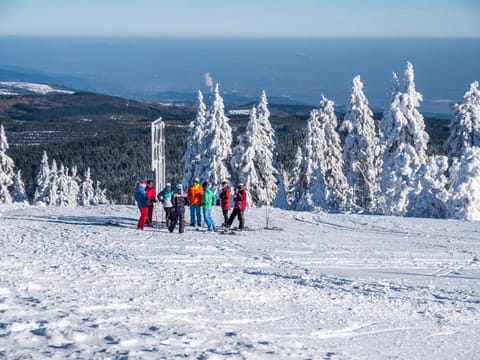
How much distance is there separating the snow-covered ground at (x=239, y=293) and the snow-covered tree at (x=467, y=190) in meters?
6.96

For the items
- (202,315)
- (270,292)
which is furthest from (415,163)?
(202,315)

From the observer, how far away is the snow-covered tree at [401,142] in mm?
34812

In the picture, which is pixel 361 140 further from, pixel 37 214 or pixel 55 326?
pixel 55 326

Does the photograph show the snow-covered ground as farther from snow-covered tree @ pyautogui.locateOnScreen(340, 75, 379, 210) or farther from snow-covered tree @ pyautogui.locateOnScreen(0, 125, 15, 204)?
snow-covered tree @ pyautogui.locateOnScreen(0, 125, 15, 204)

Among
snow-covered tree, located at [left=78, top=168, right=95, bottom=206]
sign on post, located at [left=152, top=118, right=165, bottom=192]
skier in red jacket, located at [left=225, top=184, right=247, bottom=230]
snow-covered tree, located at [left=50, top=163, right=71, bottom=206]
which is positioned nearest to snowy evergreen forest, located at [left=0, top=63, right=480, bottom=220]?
snow-covered tree, located at [left=50, top=163, right=71, bottom=206]

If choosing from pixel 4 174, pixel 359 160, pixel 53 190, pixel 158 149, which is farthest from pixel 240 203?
pixel 53 190

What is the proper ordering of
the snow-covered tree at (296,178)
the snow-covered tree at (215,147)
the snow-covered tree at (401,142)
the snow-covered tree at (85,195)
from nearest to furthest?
the snow-covered tree at (401,142) < the snow-covered tree at (215,147) < the snow-covered tree at (296,178) < the snow-covered tree at (85,195)

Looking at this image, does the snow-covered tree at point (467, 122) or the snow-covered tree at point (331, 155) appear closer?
the snow-covered tree at point (467, 122)

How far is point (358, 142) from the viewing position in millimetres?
40812

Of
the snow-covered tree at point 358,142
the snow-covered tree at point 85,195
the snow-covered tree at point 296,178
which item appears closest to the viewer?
the snow-covered tree at point 358,142

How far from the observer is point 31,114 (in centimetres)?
19400

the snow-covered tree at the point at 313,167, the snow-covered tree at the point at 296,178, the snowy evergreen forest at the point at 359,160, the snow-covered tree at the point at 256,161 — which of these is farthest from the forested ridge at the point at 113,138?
the snow-covered tree at the point at 313,167

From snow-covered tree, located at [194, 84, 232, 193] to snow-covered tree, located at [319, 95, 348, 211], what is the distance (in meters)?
7.11

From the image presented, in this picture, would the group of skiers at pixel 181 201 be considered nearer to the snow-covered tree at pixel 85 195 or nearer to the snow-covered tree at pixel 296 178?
the snow-covered tree at pixel 296 178
